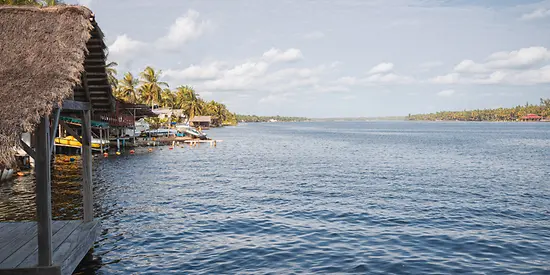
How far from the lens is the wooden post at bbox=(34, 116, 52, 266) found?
8461 millimetres

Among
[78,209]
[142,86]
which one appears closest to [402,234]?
[78,209]

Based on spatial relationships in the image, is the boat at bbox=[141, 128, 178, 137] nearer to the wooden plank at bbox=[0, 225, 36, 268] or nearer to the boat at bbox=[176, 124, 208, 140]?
the boat at bbox=[176, 124, 208, 140]

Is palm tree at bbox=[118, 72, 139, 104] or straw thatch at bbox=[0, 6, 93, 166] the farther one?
palm tree at bbox=[118, 72, 139, 104]

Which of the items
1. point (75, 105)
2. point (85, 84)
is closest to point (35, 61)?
point (75, 105)

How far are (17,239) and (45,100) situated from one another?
15.4ft

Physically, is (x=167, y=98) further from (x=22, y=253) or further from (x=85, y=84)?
(x=22, y=253)

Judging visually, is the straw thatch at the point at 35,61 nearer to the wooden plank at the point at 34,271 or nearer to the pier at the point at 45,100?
the pier at the point at 45,100

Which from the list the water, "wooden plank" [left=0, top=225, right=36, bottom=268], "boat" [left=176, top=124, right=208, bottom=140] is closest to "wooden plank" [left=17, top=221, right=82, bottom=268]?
"wooden plank" [left=0, top=225, right=36, bottom=268]

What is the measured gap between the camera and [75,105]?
11.0m

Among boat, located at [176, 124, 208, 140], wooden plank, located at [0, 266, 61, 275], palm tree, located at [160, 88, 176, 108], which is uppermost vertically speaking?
palm tree, located at [160, 88, 176, 108]

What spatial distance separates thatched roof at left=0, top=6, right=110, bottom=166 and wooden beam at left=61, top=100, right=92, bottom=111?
1.89 ft

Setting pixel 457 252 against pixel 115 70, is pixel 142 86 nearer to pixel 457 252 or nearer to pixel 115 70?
pixel 115 70

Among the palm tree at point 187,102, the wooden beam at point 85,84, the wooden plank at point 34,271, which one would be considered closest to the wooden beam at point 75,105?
the wooden beam at point 85,84

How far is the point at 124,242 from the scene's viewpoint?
14688 mm
